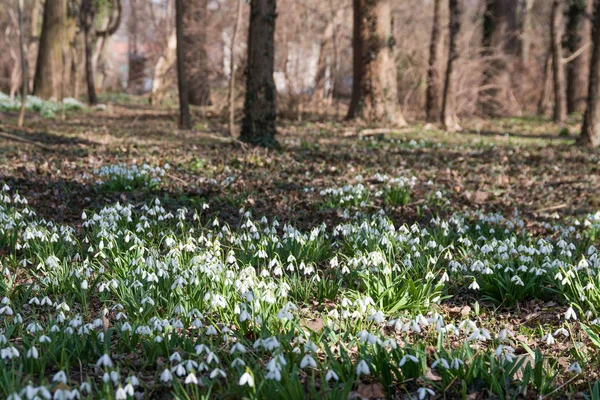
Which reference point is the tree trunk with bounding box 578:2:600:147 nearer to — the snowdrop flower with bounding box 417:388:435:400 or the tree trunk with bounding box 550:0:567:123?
the tree trunk with bounding box 550:0:567:123

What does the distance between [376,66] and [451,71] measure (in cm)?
173

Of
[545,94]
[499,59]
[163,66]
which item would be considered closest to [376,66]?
[499,59]

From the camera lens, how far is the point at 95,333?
2824mm

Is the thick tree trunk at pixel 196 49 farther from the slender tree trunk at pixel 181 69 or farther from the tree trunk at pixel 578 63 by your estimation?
the tree trunk at pixel 578 63

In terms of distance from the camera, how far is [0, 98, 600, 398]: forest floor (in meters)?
2.77

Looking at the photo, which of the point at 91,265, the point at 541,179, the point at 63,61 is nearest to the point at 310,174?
the point at 541,179

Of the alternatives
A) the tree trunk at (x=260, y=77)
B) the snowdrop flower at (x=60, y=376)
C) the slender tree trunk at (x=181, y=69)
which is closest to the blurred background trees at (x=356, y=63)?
the tree trunk at (x=260, y=77)

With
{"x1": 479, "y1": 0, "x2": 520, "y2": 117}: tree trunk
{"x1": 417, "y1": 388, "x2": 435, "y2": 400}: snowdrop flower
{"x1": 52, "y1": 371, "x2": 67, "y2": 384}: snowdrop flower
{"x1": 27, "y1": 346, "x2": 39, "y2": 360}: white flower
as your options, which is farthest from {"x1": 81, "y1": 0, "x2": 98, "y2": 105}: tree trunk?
{"x1": 417, "y1": 388, "x2": 435, "y2": 400}: snowdrop flower

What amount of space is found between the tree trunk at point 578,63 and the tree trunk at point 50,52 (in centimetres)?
1710

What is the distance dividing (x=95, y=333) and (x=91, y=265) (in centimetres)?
113

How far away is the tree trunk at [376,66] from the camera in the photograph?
14.4 m

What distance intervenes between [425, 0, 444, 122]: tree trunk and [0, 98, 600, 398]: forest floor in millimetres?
3073

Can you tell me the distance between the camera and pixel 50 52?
63.4ft

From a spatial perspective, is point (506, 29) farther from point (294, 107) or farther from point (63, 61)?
point (63, 61)
